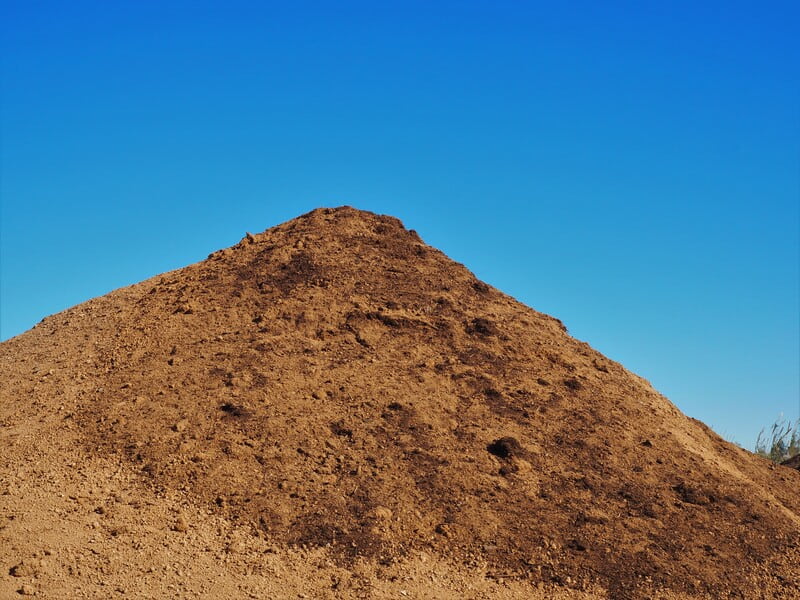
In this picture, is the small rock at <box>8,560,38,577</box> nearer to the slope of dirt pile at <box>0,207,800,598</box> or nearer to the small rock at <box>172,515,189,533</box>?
the slope of dirt pile at <box>0,207,800,598</box>

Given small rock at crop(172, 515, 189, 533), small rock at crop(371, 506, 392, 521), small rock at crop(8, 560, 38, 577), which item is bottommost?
small rock at crop(8, 560, 38, 577)

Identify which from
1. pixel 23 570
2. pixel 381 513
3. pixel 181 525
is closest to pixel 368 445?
pixel 381 513

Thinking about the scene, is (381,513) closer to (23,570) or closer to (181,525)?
(181,525)

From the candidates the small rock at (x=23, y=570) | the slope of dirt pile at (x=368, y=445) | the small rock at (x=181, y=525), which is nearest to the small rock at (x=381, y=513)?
the slope of dirt pile at (x=368, y=445)

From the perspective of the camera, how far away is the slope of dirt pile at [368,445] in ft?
34.2

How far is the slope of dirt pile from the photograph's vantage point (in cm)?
1043

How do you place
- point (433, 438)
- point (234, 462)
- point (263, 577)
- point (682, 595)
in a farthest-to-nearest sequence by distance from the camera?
1. point (433, 438)
2. point (234, 462)
3. point (682, 595)
4. point (263, 577)

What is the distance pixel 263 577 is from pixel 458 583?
7.51 ft

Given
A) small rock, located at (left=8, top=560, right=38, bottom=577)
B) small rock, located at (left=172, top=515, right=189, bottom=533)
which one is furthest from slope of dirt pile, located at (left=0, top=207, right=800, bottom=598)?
small rock, located at (left=8, top=560, right=38, bottom=577)

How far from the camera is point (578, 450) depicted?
12617mm

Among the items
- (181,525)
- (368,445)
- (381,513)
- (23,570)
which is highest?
(368,445)

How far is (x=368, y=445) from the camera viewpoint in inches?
466

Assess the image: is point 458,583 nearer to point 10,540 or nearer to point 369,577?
point 369,577

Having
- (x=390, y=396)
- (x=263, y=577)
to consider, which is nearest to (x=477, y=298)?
(x=390, y=396)
